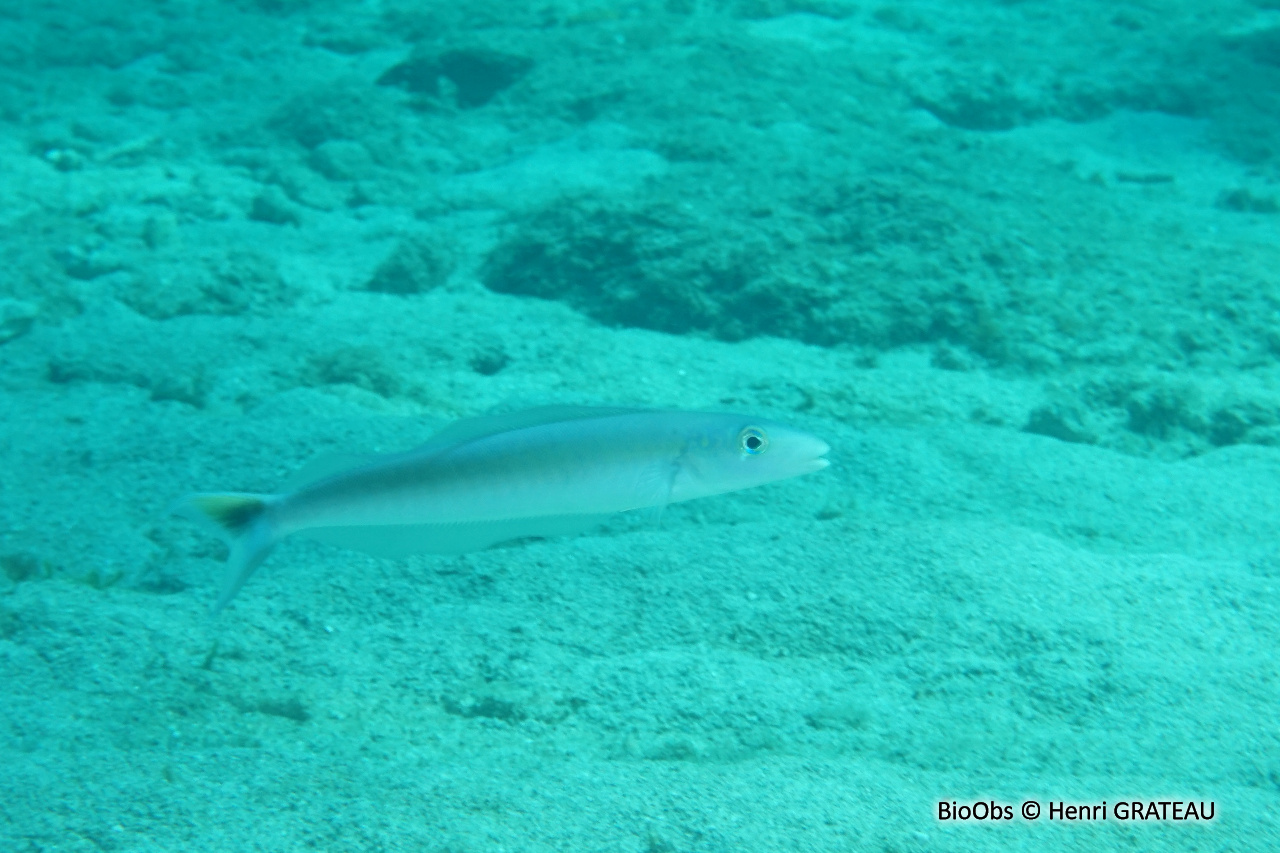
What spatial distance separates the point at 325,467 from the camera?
2127 millimetres

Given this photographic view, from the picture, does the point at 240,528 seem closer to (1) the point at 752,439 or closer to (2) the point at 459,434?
(2) the point at 459,434

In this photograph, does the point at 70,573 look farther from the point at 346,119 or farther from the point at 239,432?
the point at 346,119

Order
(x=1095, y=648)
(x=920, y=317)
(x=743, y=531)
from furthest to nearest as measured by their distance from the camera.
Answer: (x=920, y=317) < (x=743, y=531) < (x=1095, y=648)

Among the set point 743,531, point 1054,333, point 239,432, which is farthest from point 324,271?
point 1054,333

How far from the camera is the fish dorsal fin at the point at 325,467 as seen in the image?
2094 millimetres

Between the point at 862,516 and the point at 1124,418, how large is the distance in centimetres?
237

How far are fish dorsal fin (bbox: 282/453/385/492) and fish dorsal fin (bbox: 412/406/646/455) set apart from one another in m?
0.17

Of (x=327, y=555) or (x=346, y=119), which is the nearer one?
(x=327, y=555)

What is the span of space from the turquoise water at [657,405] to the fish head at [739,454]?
2.92ft

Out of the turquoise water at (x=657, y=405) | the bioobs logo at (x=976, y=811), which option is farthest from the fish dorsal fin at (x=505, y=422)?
the bioobs logo at (x=976, y=811)

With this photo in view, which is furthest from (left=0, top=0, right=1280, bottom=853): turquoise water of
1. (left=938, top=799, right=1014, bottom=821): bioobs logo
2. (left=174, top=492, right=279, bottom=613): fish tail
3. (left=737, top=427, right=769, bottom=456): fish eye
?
(left=737, top=427, right=769, bottom=456): fish eye

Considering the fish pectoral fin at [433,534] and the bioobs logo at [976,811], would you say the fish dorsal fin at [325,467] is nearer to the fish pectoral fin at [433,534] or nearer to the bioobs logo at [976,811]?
the fish pectoral fin at [433,534]

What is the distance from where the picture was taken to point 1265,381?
16.3 feet

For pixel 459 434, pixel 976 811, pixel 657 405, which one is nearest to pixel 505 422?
pixel 459 434
